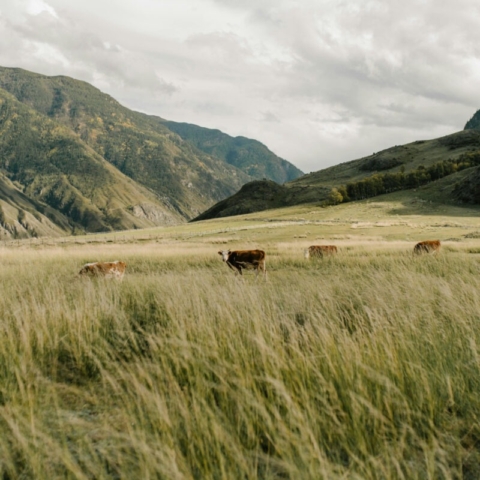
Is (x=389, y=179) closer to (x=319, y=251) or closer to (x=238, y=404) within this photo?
(x=319, y=251)

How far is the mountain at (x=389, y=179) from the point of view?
315ft

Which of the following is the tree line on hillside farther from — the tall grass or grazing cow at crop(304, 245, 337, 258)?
the tall grass

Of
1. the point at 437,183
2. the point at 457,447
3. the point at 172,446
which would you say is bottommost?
the point at 457,447

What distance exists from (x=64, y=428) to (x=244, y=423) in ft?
4.69

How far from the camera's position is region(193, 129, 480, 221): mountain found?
96119 mm

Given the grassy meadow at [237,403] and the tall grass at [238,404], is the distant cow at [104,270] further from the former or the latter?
the tall grass at [238,404]

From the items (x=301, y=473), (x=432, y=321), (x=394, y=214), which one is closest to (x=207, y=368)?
(x=301, y=473)

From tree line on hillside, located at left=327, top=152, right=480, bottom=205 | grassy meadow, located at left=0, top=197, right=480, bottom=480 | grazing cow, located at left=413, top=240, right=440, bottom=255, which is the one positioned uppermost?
tree line on hillside, located at left=327, top=152, right=480, bottom=205

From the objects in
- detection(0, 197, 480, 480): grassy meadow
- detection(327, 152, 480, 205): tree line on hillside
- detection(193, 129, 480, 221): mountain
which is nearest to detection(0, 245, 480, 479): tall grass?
detection(0, 197, 480, 480): grassy meadow

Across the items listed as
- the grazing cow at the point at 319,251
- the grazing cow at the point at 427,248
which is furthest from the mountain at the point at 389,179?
the grazing cow at the point at 319,251

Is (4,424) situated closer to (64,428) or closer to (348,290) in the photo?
(64,428)

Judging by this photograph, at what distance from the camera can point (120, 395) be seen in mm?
3689

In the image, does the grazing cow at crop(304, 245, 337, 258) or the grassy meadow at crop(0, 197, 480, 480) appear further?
the grazing cow at crop(304, 245, 337, 258)

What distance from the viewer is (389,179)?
374 feet
